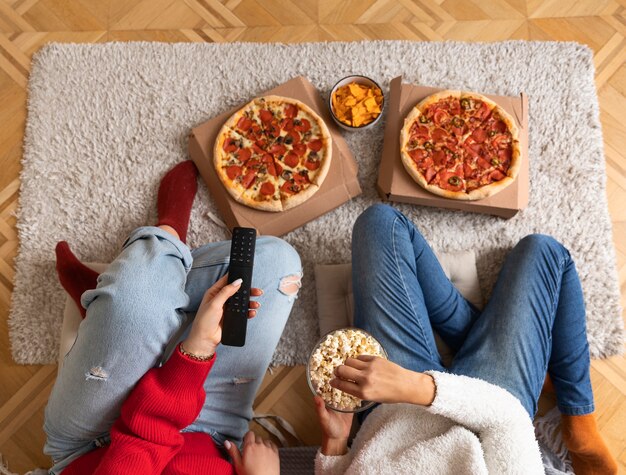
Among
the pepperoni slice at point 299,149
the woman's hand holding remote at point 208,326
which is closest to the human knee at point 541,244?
the pepperoni slice at point 299,149

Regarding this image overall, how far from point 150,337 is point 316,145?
0.62 m

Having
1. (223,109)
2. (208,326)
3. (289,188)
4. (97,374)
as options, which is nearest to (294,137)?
(289,188)

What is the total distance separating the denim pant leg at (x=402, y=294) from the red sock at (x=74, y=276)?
611 millimetres

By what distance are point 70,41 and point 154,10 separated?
26cm

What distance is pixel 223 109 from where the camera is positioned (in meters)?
1.46

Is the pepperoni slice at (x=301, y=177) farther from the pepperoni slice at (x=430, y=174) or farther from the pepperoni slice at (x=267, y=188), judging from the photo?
the pepperoni slice at (x=430, y=174)

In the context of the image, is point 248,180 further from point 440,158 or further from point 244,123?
point 440,158

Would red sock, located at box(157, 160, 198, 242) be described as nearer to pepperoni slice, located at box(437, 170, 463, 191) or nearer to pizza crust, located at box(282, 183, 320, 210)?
pizza crust, located at box(282, 183, 320, 210)

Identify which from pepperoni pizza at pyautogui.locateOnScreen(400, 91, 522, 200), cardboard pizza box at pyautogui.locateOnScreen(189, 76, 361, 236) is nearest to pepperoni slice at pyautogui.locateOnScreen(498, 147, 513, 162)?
pepperoni pizza at pyautogui.locateOnScreen(400, 91, 522, 200)

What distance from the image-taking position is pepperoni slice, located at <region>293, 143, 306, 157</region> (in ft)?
4.34

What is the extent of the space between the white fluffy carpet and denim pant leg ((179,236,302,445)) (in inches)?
8.2

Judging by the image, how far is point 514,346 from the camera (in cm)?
107

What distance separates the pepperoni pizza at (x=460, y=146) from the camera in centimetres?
128

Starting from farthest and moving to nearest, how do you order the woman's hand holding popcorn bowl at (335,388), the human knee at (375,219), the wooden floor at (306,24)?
the wooden floor at (306,24) < the human knee at (375,219) < the woman's hand holding popcorn bowl at (335,388)
